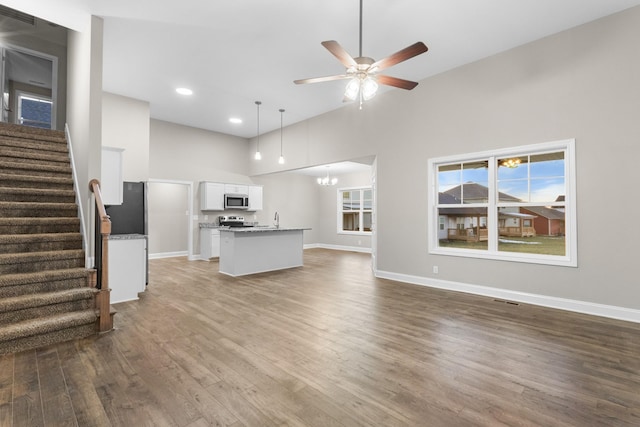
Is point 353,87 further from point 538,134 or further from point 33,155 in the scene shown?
point 33,155

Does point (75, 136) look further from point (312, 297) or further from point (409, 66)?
point (409, 66)

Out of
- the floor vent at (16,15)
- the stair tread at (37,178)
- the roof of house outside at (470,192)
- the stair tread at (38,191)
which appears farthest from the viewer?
the floor vent at (16,15)

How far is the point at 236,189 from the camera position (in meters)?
8.41

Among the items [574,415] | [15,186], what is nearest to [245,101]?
[15,186]

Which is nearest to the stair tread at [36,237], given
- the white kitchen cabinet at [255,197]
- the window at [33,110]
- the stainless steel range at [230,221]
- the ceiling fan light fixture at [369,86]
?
the ceiling fan light fixture at [369,86]

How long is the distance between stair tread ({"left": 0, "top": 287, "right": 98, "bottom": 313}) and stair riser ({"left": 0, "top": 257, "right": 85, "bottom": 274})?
0.37m

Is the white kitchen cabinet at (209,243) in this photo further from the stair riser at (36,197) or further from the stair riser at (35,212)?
the stair riser at (35,212)

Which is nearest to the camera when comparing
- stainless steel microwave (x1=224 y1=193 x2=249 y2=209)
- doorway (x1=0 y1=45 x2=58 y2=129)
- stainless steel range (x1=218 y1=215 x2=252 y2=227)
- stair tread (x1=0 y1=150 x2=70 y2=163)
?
stair tread (x1=0 y1=150 x2=70 y2=163)

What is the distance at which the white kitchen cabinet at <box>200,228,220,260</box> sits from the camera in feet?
24.9

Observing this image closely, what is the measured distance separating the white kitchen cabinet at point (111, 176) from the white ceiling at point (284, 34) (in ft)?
5.10

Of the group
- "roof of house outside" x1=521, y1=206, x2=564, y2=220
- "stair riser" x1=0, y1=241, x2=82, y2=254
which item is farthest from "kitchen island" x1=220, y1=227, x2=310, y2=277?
"roof of house outside" x1=521, y1=206, x2=564, y2=220

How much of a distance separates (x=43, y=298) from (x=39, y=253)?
25.5 inches

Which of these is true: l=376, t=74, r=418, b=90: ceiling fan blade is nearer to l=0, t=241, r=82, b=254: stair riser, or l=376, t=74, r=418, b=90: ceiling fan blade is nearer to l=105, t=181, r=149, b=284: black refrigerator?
l=0, t=241, r=82, b=254: stair riser

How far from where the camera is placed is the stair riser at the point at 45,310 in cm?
267
